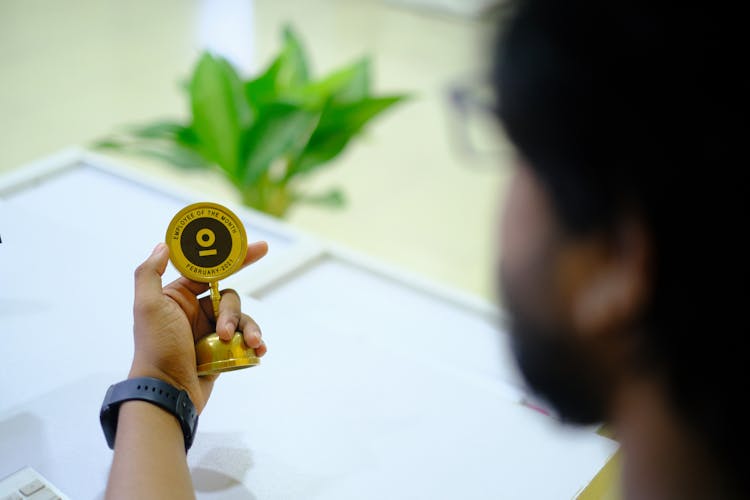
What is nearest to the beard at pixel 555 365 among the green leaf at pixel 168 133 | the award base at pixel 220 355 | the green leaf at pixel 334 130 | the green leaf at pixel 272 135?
the award base at pixel 220 355

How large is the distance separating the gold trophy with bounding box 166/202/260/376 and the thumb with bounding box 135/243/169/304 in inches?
0.6

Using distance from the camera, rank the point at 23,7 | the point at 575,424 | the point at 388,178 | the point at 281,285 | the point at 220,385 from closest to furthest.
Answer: the point at 575,424, the point at 220,385, the point at 281,285, the point at 388,178, the point at 23,7

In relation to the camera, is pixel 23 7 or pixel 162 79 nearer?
pixel 162 79

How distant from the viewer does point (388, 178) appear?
3324 mm

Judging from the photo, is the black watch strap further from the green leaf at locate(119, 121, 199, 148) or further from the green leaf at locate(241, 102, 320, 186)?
the green leaf at locate(119, 121, 199, 148)

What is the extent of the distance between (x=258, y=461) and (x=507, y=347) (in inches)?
15.7

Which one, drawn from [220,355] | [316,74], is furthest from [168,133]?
[316,74]

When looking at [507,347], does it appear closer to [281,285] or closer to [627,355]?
[627,355]

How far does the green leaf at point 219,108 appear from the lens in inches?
75.9

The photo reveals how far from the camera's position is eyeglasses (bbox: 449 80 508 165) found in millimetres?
631

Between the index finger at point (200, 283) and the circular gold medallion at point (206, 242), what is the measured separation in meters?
0.02

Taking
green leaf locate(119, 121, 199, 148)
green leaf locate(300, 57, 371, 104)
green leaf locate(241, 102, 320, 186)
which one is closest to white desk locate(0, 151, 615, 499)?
green leaf locate(241, 102, 320, 186)

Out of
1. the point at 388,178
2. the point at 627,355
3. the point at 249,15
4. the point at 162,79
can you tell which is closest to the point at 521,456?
the point at 627,355

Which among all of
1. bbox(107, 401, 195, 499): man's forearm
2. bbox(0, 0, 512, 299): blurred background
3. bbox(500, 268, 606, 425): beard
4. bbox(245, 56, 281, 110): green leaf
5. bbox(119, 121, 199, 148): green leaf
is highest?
bbox(500, 268, 606, 425): beard
